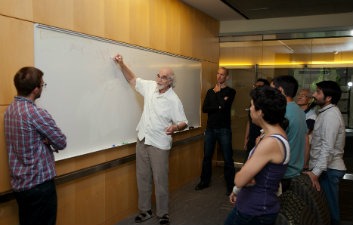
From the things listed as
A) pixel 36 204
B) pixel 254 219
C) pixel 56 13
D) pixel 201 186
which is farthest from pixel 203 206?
pixel 56 13

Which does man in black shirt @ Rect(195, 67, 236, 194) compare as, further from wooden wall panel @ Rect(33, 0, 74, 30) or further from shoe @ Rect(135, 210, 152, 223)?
wooden wall panel @ Rect(33, 0, 74, 30)

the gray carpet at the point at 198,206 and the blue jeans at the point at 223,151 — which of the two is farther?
the blue jeans at the point at 223,151

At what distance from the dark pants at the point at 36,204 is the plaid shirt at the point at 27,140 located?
5 centimetres

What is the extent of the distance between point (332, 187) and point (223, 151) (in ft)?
5.84

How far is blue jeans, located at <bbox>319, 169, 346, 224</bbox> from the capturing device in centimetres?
314

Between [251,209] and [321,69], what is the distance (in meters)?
4.57

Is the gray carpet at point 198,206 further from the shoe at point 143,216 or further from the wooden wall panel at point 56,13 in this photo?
the wooden wall panel at point 56,13

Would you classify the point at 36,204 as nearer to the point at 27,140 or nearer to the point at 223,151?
the point at 27,140

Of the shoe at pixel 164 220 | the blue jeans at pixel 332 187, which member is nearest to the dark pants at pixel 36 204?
the shoe at pixel 164 220

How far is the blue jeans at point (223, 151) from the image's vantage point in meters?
4.64

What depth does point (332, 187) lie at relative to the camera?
10.4 ft

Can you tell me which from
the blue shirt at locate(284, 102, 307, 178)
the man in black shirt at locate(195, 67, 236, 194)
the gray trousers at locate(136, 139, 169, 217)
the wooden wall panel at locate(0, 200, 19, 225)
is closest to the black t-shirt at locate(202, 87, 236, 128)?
the man in black shirt at locate(195, 67, 236, 194)

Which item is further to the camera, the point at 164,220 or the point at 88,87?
the point at 164,220

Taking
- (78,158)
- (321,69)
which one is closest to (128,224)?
(78,158)
